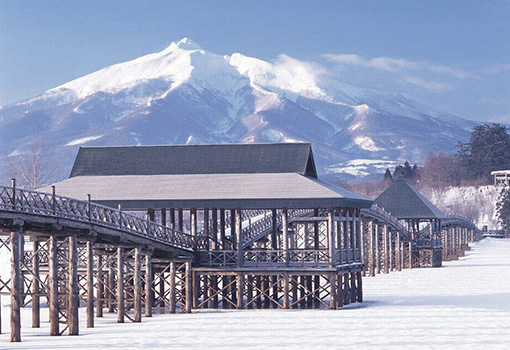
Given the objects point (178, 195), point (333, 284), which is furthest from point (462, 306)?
point (178, 195)

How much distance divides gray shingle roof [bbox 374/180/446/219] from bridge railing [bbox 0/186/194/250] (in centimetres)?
4400

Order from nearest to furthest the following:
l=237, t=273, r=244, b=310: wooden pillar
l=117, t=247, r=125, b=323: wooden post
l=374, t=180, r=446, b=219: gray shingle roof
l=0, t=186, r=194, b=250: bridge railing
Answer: l=0, t=186, r=194, b=250: bridge railing < l=117, t=247, r=125, b=323: wooden post < l=237, t=273, r=244, b=310: wooden pillar < l=374, t=180, r=446, b=219: gray shingle roof

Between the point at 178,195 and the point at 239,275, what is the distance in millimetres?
4670

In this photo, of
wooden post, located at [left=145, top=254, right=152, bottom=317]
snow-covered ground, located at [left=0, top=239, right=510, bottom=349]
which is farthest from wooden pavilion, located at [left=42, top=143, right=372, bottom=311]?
snow-covered ground, located at [left=0, top=239, right=510, bottom=349]

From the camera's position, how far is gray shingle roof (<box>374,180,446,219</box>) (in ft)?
310

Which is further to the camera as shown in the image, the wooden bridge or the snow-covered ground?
the wooden bridge

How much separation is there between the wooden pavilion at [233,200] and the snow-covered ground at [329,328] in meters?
2.12

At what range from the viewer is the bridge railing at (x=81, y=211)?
125ft

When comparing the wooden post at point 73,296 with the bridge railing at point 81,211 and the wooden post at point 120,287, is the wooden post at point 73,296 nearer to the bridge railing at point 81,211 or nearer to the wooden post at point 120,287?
the bridge railing at point 81,211

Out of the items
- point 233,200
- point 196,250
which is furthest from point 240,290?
point 233,200

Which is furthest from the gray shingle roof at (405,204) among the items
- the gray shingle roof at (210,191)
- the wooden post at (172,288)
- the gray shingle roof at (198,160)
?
the wooden post at (172,288)

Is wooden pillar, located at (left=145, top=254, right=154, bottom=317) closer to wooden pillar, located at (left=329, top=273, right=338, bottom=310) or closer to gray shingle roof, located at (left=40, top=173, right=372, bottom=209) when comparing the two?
gray shingle roof, located at (left=40, top=173, right=372, bottom=209)

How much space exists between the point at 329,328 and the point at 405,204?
182 ft

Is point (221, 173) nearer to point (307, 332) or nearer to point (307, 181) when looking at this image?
point (307, 181)
